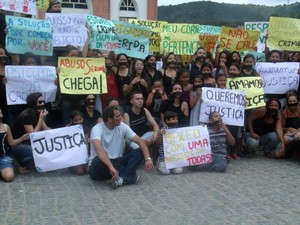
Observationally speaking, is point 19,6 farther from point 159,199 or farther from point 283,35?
point 283,35

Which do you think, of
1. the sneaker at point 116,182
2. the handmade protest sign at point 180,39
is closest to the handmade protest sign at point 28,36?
the handmade protest sign at point 180,39

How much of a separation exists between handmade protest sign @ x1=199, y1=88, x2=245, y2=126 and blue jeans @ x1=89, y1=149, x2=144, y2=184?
166 centimetres

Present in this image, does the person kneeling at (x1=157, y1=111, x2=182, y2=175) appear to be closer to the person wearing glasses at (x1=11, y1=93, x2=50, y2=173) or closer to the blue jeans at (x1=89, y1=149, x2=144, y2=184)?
the blue jeans at (x1=89, y1=149, x2=144, y2=184)

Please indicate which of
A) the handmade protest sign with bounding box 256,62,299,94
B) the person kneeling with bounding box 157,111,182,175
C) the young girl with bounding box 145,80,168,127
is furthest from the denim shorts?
the handmade protest sign with bounding box 256,62,299,94

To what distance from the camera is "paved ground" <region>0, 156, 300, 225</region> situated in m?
4.86

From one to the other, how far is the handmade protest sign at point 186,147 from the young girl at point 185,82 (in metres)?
0.76

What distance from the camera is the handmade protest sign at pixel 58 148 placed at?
21.4 ft

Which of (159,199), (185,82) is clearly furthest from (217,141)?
(159,199)

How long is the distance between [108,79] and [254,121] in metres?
2.83

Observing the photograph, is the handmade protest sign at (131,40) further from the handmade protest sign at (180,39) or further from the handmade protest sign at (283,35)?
the handmade protest sign at (283,35)

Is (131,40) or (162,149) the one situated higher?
(131,40)

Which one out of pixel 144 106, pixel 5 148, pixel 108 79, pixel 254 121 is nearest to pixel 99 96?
pixel 108 79

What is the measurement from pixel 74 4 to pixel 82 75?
2069 centimetres

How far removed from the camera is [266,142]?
803cm
